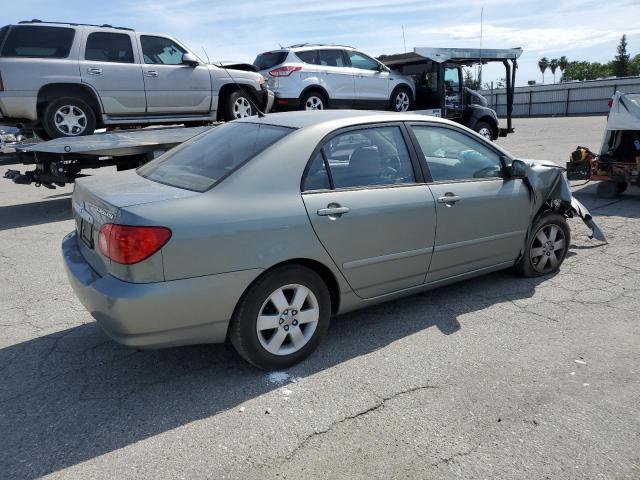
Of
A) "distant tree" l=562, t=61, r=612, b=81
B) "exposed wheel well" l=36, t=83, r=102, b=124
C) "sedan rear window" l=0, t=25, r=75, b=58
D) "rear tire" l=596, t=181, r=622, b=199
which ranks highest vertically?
"sedan rear window" l=0, t=25, r=75, b=58

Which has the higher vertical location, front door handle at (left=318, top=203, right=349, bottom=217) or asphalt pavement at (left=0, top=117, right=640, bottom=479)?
front door handle at (left=318, top=203, right=349, bottom=217)

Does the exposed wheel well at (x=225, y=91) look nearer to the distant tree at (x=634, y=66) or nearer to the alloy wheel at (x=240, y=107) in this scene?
the alloy wheel at (x=240, y=107)

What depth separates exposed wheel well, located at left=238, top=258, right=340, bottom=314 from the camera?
3.38 meters

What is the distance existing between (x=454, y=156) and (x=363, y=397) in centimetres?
216

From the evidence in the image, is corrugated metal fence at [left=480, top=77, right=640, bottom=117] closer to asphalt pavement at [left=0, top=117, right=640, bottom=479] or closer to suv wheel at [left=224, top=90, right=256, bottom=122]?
suv wheel at [left=224, top=90, right=256, bottom=122]

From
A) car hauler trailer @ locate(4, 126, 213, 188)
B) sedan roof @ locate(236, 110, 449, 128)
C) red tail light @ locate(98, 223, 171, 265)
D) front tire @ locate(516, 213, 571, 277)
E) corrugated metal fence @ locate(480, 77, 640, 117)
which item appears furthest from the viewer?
corrugated metal fence @ locate(480, 77, 640, 117)

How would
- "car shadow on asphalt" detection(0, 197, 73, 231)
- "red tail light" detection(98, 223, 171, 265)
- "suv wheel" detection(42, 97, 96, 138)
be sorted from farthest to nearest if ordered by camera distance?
1. "suv wheel" detection(42, 97, 96, 138)
2. "car shadow on asphalt" detection(0, 197, 73, 231)
3. "red tail light" detection(98, 223, 171, 265)

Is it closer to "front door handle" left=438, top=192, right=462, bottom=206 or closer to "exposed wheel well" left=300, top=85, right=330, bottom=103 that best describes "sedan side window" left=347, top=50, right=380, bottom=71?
"exposed wheel well" left=300, top=85, right=330, bottom=103

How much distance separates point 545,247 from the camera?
505 cm

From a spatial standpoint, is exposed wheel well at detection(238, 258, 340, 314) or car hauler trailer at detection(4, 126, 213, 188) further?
car hauler trailer at detection(4, 126, 213, 188)

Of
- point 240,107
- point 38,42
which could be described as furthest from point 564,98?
point 38,42

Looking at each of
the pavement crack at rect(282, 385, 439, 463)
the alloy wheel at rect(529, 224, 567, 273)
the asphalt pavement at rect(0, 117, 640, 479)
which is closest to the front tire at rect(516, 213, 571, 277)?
the alloy wheel at rect(529, 224, 567, 273)

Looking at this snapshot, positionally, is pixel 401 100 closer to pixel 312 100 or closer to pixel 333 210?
pixel 312 100

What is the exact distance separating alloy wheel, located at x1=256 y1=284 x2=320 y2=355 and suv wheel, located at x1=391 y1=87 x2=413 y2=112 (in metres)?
10.3
